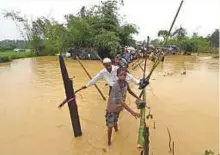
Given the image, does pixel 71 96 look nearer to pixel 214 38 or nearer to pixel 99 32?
pixel 99 32

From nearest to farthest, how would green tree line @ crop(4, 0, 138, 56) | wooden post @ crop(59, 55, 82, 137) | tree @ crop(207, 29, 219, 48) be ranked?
1. wooden post @ crop(59, 55, 82, 137)
2. green tree line @ crop(4, 0, 138, 56)
3. tree @ crop(207, 29, 219, 48)

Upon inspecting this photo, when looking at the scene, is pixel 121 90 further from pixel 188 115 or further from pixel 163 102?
pixel 163 102

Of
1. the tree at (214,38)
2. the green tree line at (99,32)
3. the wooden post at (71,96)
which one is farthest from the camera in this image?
the tree at (214,38)

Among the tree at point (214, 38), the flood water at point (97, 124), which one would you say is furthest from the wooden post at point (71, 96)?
the tree at point (214, 38)

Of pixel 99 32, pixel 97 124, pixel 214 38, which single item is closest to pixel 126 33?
pixel 99 32

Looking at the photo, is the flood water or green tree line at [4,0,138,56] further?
green tree line at [4,0,138,56]

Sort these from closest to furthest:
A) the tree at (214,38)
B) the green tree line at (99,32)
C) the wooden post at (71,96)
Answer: the wooden post at (71,96), the green tree line at (99,32), the tree at (214,38)

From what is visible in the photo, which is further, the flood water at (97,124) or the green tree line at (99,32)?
the green tree line at (99,32)

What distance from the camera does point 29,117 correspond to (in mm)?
7301

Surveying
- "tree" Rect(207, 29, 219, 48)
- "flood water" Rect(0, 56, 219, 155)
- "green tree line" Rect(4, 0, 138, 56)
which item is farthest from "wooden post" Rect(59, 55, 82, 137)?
"tree" Rect(207, 29, 219, 48)

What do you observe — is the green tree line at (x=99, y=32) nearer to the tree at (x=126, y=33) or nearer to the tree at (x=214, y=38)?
the tree at (x=126, y=33)

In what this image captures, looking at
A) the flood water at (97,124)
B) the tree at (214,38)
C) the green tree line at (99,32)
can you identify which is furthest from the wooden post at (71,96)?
the tree at (214,38)

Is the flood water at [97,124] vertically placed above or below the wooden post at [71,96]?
below

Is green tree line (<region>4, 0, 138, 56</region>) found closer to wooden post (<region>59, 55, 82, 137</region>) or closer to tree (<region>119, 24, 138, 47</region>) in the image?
tree (<region>119, 24, 138, 47</region>)
